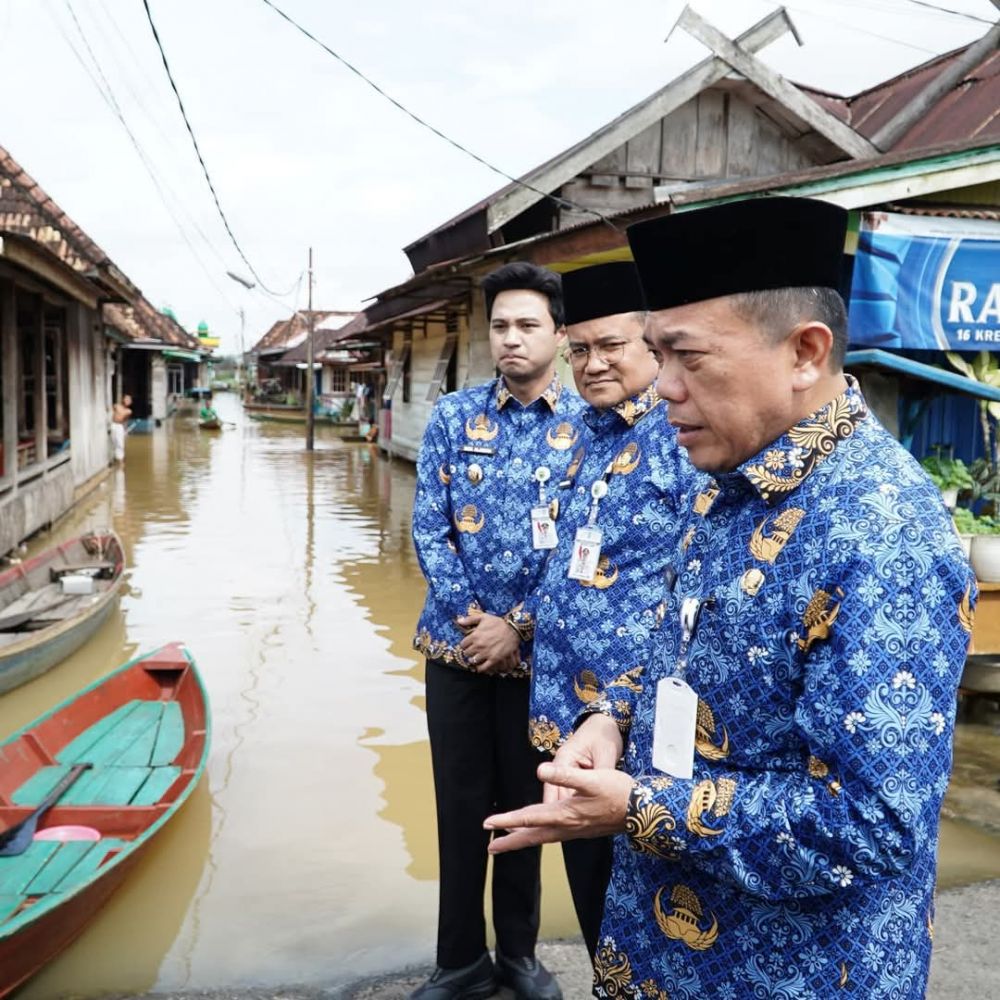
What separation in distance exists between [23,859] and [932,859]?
11.8 ft

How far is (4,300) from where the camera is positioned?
11.0 metres

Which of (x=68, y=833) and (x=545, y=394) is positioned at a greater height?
(x=545, y=394)

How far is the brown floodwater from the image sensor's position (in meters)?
3.73

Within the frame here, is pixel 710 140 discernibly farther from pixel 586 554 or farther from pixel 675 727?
pixel 675 727

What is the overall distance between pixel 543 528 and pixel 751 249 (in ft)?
5.54

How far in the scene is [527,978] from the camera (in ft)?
10.2

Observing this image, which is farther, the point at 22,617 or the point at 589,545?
the point at 22,617

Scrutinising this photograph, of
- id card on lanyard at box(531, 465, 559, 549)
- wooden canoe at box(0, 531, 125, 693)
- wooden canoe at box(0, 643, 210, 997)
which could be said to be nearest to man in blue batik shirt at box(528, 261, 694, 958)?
id card on lanyard at box(531, 465, 559, 549)

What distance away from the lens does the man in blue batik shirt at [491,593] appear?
301cm

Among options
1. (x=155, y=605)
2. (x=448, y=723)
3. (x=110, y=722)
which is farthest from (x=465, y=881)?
(x=155, y=605)

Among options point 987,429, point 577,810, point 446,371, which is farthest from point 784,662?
point 446,371

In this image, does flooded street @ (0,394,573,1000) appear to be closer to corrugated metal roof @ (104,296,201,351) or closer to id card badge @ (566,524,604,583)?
id card badge @ (566,524,604,583)

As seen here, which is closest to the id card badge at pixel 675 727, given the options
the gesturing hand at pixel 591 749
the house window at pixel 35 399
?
the gesturing hand at pixel 591 749

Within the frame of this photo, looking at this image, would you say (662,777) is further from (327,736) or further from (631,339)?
(327,736)
